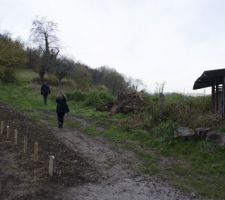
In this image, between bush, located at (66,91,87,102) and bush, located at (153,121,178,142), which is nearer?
bush, located at (153,121,178,142)

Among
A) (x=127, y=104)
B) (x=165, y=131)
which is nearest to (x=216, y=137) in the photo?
(x=165, y=131)

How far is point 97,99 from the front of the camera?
28.2 meters

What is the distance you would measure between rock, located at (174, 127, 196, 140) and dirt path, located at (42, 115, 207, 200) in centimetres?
202

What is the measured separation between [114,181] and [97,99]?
18.7 meters

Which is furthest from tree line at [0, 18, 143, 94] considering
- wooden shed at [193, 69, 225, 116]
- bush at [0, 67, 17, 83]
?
wooden shed at [193, 69, 225, 116]

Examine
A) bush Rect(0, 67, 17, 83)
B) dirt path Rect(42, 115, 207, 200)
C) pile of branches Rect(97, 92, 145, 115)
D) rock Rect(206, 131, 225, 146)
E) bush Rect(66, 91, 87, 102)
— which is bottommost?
dirt path Rect(42, 115, 207, 200)

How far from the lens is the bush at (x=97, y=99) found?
91.4 feet

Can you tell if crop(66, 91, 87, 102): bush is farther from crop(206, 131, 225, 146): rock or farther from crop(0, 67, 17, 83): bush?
crop(206, 131, 225, 146): rock

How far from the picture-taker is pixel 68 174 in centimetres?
991

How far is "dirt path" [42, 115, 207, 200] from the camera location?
8.60m

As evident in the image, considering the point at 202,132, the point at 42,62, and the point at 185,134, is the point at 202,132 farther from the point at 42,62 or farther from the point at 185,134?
the point at 42,62

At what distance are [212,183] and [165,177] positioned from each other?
3.84ft

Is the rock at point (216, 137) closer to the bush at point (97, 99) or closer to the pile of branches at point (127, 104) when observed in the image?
the pile of branches at point (127, 104)

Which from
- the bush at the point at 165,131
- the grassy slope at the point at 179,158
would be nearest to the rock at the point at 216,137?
the grassy slope at the point at 179,158
